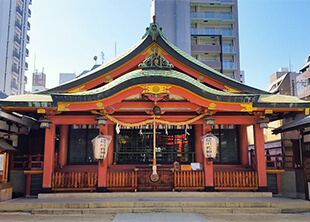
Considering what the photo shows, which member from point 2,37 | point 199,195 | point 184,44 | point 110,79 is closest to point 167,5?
point 184,44

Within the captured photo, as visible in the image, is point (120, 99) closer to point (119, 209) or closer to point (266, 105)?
point (119, 209)

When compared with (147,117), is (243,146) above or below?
below


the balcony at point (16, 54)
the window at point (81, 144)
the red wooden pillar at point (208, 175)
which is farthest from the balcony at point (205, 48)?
the red wooden pillar at point (208, 175)

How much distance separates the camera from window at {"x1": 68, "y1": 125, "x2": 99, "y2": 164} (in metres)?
14.0

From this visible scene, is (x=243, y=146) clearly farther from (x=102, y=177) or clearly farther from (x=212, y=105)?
(x=102, y=177)

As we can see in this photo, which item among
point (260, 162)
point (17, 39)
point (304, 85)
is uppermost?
point (17, 39)

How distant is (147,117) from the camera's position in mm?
12781

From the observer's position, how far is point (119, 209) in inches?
390

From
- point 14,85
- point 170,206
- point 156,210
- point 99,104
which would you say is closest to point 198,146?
point 170,206

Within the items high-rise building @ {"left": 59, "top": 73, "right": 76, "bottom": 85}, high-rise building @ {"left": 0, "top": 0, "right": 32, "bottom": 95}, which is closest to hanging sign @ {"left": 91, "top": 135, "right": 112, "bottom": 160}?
high-rise building @ {"left": 0, "top": 0, "right": 32, "bottom": 95}

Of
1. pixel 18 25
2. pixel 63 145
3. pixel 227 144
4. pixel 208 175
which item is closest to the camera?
pixel 208 175

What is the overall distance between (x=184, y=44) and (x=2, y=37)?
3179cm

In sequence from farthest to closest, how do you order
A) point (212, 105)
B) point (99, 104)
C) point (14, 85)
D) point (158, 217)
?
point (14, 85)
point (212, 105)
point (99, 104)
point (158, 217)

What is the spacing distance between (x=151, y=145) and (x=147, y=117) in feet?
6.62
